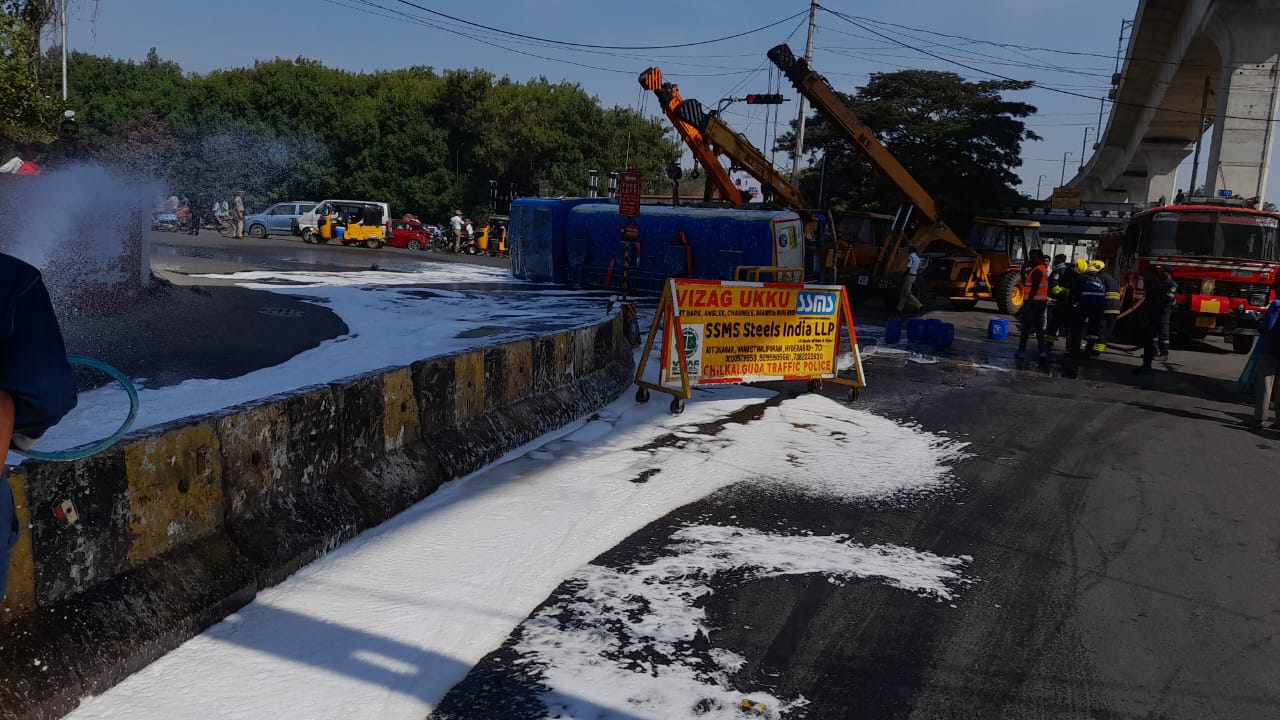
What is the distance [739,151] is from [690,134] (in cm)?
142

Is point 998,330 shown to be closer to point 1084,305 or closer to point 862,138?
point 1084,305

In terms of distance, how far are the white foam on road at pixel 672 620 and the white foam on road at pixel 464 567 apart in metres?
0.07

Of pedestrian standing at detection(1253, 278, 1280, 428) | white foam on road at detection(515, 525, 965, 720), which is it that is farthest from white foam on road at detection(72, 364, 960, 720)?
pedestrian standing at detection(1253, 278, 1280, 428)

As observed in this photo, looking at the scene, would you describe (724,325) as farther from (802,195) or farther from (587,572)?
(802,195)

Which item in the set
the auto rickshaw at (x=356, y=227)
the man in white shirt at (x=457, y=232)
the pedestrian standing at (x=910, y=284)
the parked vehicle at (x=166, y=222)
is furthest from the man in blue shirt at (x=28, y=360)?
the parked vehicle at (x=166, y=222)

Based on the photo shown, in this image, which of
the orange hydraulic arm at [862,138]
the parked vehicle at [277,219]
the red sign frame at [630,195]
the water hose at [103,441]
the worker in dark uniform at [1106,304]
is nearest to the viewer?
the water hose at [103,441]

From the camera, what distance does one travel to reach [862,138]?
24328 millimetres

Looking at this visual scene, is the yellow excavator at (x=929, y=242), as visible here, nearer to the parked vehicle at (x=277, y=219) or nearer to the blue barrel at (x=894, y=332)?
the blue barrel at (x=894, y=332)

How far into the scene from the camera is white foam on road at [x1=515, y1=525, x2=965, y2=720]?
11.9ft

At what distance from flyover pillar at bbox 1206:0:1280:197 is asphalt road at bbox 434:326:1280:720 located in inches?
937

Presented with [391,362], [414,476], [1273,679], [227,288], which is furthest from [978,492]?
[227,288]

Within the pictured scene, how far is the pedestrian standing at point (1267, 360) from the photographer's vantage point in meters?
9.84

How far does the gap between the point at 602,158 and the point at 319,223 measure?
25.6 meters

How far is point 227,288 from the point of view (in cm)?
1870
